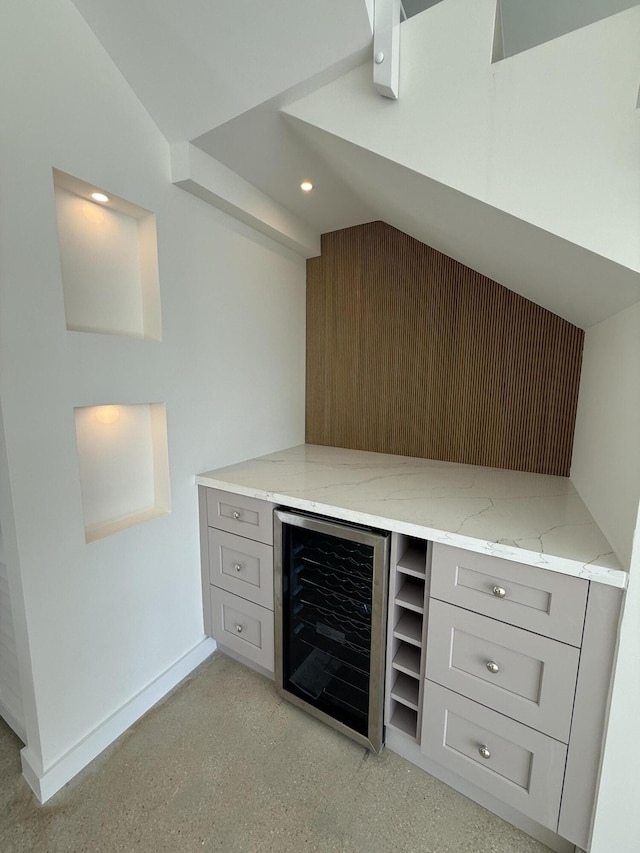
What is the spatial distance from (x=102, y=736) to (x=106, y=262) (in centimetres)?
180

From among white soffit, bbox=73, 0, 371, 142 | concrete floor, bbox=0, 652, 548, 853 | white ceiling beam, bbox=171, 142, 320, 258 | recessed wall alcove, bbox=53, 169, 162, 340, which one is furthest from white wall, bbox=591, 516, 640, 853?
white ceiling beam, bbox=171, 142, 320, 258

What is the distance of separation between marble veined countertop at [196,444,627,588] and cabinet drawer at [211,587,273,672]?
55cm

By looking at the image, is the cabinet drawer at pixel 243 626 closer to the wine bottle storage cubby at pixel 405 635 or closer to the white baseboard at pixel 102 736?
the white baseboard at pixel 102 736

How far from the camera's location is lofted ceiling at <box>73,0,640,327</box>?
101 centimetres

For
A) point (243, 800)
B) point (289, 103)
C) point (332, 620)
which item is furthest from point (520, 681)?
point (289, 103)

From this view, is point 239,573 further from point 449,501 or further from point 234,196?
point 234,196

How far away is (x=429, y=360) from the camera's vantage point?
2023mm

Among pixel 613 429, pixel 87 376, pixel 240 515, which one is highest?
pixel 87 376

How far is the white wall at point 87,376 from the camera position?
1070mm

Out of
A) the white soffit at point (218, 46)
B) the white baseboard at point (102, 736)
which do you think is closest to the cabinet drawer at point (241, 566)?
the white baseboard at point (102, 736)

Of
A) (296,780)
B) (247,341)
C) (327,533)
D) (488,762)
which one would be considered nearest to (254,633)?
(296,780)

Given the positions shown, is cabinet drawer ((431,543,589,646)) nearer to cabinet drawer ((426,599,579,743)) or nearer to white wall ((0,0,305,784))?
cabinet drawer ((426,599,579,743))

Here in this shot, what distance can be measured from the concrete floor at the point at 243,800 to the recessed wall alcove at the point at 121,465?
839 mm

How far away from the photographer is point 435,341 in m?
1.99
